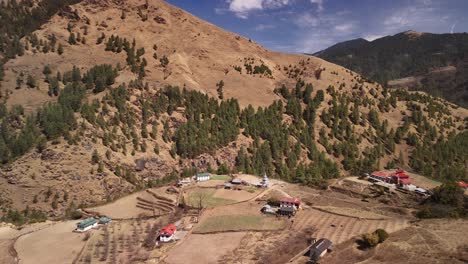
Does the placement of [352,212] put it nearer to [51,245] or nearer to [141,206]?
[141,206]

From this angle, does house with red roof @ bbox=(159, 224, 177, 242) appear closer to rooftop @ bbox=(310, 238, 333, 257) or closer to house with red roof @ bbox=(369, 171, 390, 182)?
rooftop @ bbox=(310, 238, 333, 257)

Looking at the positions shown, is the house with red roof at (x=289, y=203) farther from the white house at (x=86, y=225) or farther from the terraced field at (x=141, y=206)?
the white house at (x=86, y=225)

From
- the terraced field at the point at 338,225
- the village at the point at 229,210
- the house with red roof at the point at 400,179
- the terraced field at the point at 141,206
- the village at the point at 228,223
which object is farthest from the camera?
the house with red roof at the point at 400,179

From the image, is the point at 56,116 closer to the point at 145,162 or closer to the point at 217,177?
the point at 145,162

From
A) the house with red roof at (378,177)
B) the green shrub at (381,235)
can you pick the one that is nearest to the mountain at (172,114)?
the house with red roof at (378,177)

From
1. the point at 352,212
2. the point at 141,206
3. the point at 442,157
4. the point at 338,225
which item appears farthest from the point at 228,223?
the point at 442,157

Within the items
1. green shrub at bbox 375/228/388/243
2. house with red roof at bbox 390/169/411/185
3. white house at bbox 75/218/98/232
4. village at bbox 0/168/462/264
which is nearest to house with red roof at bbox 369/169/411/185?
house with red roof at bbox 390/169/411/185
